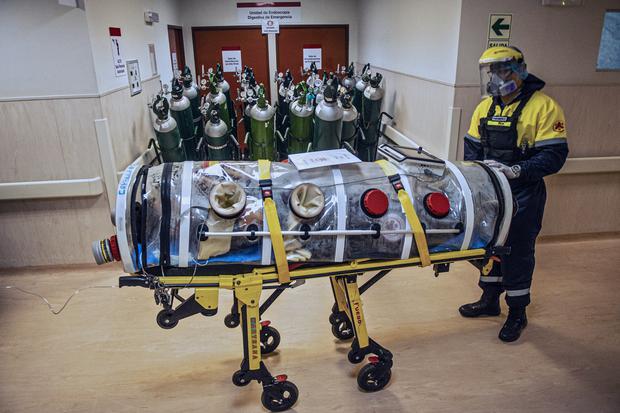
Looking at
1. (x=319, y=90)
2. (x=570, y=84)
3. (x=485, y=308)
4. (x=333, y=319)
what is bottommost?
(x=485, y=308)

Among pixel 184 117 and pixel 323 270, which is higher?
pixel 184 117

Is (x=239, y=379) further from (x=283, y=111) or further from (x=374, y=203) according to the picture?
(x=283, y=111)

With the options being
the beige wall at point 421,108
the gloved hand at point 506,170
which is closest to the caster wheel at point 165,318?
the gloved hand at point 506,170

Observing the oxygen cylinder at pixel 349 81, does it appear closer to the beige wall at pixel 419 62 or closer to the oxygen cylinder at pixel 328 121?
the beige wall at pixel 419 62

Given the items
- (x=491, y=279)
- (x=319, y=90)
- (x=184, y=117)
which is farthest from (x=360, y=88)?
(x=491, y=279)

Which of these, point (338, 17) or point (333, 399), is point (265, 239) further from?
point (338, 17)

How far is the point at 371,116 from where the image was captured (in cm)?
463

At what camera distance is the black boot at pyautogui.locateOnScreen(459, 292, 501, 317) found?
2750 mm

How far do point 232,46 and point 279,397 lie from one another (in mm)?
5107

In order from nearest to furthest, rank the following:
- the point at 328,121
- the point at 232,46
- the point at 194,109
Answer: the point at 328,121 → the point at 194,109 → the point at 232,46

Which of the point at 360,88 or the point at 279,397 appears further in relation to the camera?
the point at 360,88

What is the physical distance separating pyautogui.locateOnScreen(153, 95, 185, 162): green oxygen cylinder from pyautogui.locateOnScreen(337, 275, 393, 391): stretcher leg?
7.11 feet

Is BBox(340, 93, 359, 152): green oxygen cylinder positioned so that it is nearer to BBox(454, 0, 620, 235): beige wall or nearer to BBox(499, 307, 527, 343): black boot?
BBox(454, 0, 620, 235): beige wall

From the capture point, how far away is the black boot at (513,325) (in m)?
2.52
